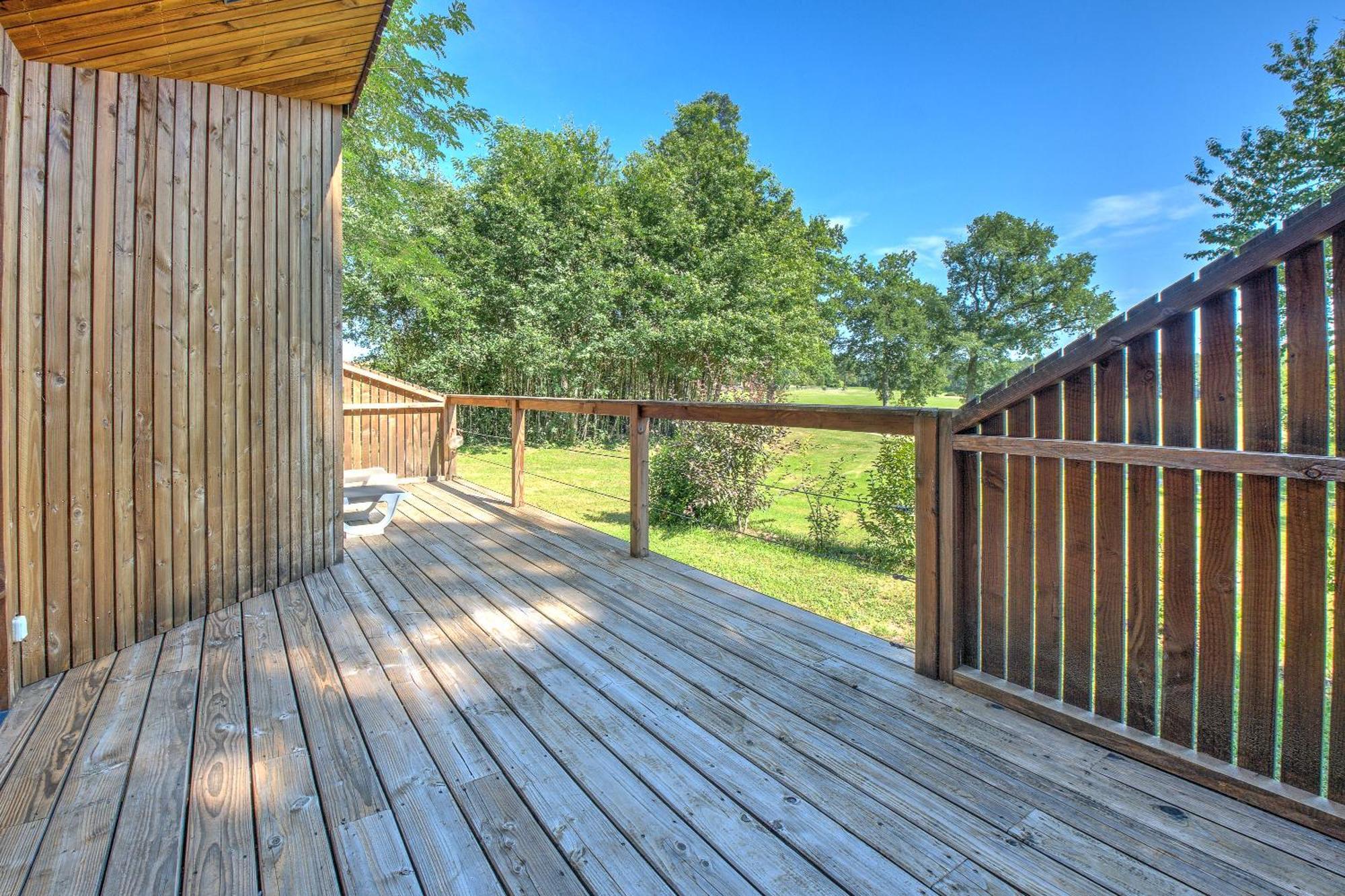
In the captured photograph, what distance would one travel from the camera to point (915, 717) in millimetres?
1723

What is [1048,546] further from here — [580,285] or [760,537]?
[580,285]

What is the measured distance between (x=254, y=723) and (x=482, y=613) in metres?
0.97

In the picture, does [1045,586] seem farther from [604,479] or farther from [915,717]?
[604,479]

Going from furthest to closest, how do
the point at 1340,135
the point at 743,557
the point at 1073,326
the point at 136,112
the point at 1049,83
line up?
the point at 1073,326
the point at 1049,83
the point at 1340,135
the point at 743,557
the point at 136,112

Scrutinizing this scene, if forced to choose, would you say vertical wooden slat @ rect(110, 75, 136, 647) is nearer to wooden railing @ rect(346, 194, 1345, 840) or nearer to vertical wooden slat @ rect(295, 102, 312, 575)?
vertical wooden slat @ rect(295, 102, 312, 575)

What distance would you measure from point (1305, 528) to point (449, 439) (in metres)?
6.60

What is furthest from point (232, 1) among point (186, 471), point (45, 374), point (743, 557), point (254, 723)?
point (743, 557)

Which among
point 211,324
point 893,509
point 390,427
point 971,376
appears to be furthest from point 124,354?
point 971,376

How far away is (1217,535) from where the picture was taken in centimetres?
137

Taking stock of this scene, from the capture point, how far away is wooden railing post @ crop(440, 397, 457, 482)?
657 cm

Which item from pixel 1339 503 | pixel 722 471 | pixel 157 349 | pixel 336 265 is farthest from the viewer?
pixel 722 471

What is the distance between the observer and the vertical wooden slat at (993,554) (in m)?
1.80

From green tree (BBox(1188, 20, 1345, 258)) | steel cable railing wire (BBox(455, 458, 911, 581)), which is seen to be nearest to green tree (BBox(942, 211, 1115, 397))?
green tree (BBox(1188, 20, 1345, 258))

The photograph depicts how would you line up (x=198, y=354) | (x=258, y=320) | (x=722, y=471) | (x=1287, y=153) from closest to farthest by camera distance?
(x=198, y=354)
(x=258, y=320)
(x=722, y=471)
(x=1287, y=153)
